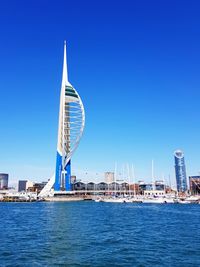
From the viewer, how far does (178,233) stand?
98.3 feet

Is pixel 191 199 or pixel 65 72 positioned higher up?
pixel 65 72

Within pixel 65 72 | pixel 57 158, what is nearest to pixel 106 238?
pixel 57 158

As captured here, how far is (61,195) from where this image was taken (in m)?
118

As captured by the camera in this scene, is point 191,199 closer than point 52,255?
No

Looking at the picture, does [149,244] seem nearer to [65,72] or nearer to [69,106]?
[69,106]

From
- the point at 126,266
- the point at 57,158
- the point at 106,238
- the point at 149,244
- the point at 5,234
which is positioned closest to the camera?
the point at 126,266

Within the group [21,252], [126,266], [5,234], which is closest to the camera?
[126,266]

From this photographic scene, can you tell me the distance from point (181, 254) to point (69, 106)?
3961 inches

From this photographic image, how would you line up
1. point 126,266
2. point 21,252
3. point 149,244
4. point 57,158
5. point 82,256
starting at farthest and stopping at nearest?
point 57,158 < point 149,244 < point 21,252 < point 82,256 < point 126,266

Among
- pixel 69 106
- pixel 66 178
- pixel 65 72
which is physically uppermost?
pixel 65 72

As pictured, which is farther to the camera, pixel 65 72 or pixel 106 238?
pixel 65 72

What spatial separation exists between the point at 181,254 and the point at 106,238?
7402 mm

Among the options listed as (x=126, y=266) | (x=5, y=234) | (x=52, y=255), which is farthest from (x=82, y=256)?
(x=5, y=234)

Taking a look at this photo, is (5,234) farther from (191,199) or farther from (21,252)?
(191,199)
